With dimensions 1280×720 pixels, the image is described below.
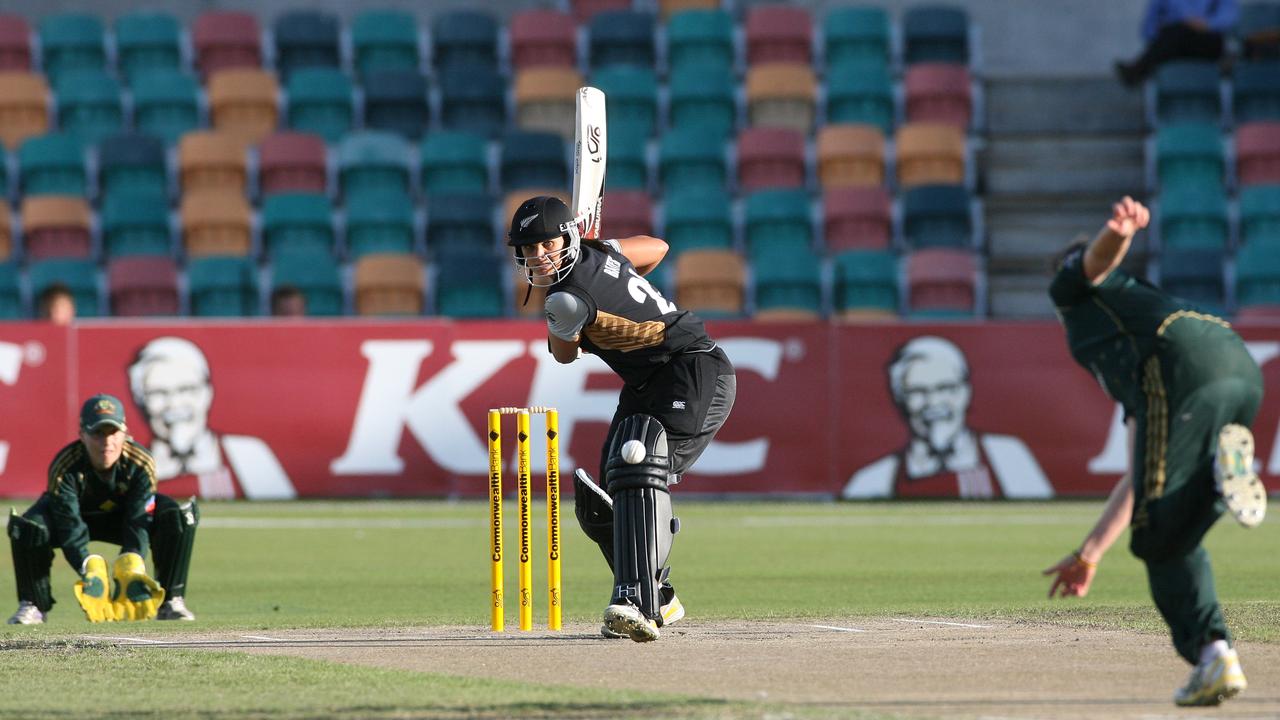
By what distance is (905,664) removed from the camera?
7.50 meters

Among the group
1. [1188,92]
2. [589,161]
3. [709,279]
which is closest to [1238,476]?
[589,161]

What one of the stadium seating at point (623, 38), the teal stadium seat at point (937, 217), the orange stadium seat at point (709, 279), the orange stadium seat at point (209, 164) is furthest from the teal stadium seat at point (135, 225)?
the teal stadium seat at point (937, 217)

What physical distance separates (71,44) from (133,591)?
57.2 ft

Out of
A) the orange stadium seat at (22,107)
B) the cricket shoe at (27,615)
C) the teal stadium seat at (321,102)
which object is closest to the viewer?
the cricket shoe at (27,615)

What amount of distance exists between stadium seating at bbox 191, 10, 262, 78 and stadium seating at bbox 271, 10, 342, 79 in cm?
34

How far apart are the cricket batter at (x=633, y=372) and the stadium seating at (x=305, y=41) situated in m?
18.2

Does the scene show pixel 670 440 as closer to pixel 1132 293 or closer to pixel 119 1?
pixel 1132 293


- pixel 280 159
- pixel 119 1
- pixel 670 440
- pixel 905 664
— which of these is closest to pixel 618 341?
pixel 670 440

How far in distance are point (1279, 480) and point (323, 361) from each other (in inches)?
391

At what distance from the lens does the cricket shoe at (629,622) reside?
24.7 ft

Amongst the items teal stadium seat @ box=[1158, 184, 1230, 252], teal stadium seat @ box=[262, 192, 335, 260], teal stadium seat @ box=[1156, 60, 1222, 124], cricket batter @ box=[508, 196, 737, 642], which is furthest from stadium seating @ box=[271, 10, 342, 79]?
cricket batter @ box=[508, 196, 737, 642]

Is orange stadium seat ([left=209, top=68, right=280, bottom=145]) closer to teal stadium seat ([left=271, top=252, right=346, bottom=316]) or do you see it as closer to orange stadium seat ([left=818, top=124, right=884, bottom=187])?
teal stadium seat ([left=271, top=252, right=346, bottom=316])

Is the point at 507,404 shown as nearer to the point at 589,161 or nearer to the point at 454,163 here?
the point at 454,163

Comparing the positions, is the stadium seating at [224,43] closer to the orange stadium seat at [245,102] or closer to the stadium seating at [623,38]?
the orange stadium seat at [245,102]
